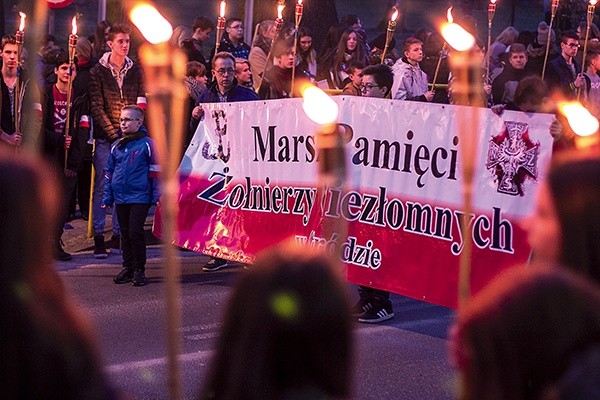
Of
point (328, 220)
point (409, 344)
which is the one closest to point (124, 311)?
point (328, 220)

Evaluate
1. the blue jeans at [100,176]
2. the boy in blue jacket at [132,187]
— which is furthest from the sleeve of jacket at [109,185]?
the blue jeans at [100,176]

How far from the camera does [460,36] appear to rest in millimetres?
3160

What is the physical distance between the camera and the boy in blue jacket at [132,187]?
8945 millimetres

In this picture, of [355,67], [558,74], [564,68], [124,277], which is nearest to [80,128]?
[124,277]

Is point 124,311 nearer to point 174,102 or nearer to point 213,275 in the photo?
point 213,275

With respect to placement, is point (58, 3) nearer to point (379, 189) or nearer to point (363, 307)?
point (379, 189)

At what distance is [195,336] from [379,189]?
160cm

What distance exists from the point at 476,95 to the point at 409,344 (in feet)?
14.9

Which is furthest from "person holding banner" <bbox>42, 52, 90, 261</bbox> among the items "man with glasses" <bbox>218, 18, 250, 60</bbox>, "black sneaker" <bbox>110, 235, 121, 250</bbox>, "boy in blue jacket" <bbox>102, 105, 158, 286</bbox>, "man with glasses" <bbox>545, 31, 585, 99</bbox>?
"man with glasses" <bbox>545, 31, 585, 99</bbox>

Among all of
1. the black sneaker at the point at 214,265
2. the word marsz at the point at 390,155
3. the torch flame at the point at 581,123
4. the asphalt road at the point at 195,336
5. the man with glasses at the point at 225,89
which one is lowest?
the asphalt road at the point at 195,336

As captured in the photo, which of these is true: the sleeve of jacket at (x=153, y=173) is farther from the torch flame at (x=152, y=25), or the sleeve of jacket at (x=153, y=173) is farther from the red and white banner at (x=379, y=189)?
the torch flame at (x=152, y=25)

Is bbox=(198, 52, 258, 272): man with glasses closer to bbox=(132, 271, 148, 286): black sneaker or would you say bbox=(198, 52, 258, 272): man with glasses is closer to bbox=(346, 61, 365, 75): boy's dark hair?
bbox=(132, 271, 148, 286): black sneaker

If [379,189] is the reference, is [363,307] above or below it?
below

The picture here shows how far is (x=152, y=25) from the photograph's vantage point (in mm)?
2656
